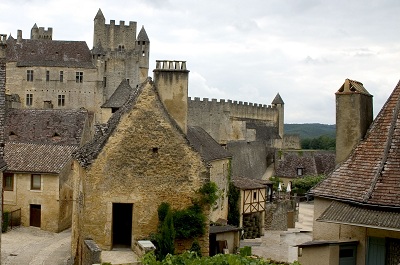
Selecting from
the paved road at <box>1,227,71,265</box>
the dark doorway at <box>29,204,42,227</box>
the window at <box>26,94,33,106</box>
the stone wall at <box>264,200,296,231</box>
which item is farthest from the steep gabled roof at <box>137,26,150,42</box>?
the paved road at <box>1,227,71,265</box>

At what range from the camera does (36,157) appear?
111ft

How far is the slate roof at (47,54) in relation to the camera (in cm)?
7956

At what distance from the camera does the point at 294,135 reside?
91625 millimetres

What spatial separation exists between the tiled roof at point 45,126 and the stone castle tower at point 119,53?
4044cm

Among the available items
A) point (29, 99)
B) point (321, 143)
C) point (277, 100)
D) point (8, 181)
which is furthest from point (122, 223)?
point (321, 143)

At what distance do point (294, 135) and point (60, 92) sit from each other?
3736 cm

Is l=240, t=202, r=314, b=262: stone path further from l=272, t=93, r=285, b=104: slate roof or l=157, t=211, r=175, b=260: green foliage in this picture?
l=272, t=93, r=285, b=104: slate roof

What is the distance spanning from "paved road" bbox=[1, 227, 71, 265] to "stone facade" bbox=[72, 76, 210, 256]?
6.43 meters

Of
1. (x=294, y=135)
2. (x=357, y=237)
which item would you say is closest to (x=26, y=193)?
(x=357, y=237)

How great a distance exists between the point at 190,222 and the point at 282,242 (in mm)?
17490

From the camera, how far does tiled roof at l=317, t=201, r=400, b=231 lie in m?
11.7

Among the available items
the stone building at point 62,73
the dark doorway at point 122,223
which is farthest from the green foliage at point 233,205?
the stone building at point 62,73

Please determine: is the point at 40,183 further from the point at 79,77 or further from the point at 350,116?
the point at 79,77

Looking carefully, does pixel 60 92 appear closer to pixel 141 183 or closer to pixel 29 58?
pixel 29 58
